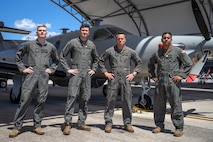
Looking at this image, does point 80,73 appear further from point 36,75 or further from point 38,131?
point 38,131

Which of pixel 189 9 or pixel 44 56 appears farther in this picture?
pixel 189 9

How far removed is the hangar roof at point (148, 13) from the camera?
20656mm

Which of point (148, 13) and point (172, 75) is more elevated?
point (148, 13)

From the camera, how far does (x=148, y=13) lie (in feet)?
76.1

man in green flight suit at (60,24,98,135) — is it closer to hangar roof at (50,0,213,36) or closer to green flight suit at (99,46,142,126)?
green flight suit at (99,46,142,126)

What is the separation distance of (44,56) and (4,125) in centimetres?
209

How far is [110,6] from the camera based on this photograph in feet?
78.5

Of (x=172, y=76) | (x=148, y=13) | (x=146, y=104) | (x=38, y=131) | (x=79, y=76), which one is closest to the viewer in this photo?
(x=38, y=131)

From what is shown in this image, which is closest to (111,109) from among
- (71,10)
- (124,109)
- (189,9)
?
(124,109)

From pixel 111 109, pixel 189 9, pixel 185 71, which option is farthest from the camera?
pixel 189 9

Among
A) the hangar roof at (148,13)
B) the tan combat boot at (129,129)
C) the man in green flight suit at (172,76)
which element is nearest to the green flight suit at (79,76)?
the tan combat boot at (129,129)

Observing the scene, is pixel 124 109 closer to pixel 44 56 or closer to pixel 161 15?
pixel 44 56

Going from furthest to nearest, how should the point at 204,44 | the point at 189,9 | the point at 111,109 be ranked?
the point at 189,9 → the point at 204,44 → the point at 111,109

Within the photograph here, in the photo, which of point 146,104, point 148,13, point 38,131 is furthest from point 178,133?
point 148,13
